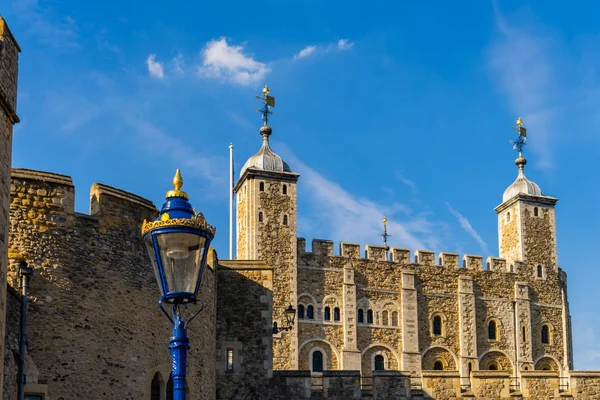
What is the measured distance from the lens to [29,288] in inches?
672

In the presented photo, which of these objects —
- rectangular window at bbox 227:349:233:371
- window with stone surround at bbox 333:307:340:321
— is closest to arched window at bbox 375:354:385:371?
window with stone surround at bbox 333:307:340:321

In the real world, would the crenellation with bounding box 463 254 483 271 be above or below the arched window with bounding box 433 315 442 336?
above

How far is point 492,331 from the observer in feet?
170

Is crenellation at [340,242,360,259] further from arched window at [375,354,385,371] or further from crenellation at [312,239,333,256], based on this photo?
arched window at [375,354,385,371]

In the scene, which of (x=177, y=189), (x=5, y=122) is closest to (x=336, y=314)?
(x=5, y=122)

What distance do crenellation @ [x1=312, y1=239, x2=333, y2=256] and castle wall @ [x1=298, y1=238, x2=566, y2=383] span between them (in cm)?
4

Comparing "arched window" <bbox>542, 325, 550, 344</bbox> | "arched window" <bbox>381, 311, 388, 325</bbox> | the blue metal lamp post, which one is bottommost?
the blue metal lamp post

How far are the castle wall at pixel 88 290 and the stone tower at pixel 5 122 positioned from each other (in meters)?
3.16

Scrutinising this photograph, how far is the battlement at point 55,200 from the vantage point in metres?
17.6

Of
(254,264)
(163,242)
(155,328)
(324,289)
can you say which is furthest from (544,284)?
(163,242)

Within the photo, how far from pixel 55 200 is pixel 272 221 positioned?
31.3 metres

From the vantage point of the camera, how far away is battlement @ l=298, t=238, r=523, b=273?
49.7m

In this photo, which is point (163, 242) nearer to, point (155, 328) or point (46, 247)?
point (46, 247)

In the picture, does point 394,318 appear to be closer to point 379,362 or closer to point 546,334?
point 379,362
